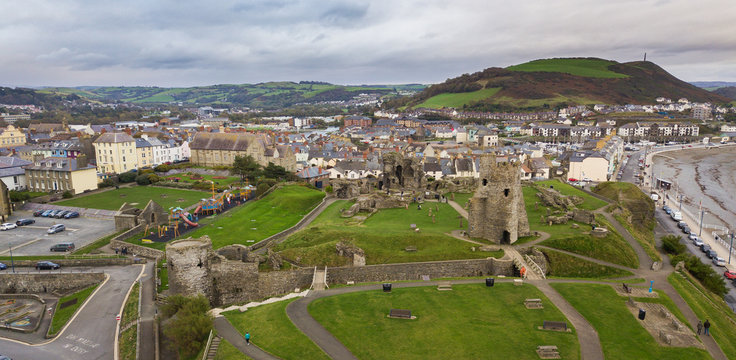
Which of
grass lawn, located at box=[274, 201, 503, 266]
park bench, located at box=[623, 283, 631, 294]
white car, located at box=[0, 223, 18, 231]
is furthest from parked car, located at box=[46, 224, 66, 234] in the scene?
park bench, located at box=[623, 283, 631, 294]

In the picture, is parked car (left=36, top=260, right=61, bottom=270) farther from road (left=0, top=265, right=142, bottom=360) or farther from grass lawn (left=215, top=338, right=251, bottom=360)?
grass lawn (left=215, top=338, right=251, bottom=360)

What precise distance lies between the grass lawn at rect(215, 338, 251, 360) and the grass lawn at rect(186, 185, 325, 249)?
18.9 m

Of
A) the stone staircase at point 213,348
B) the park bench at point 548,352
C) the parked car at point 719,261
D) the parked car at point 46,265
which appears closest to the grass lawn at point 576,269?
the park bench at point 548,352

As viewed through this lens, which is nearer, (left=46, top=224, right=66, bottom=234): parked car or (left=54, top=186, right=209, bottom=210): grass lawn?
(left=46, top=224, right=66, bottom=234): parked car

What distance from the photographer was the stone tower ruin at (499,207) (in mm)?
38531

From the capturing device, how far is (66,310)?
34.8 meters

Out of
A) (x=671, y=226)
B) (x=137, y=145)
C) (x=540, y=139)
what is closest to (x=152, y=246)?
(x=137, y=145)

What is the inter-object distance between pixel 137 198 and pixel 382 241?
149 ft

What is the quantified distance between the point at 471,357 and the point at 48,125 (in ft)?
542

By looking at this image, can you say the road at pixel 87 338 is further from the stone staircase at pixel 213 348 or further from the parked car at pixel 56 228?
the parked car at pixel 56 228

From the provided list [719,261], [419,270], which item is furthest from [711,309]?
[719,261]

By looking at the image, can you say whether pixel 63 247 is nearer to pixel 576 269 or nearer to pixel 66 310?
pixel 66 310

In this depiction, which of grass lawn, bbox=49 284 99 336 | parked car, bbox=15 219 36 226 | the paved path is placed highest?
the paved path

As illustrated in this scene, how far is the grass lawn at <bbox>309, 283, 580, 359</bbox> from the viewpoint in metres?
22.5
